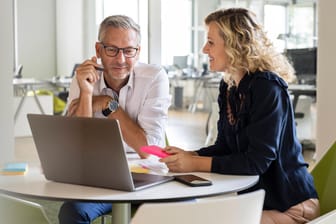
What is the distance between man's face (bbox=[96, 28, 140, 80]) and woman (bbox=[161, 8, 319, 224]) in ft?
1.46

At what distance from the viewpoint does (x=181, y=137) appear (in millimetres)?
8086

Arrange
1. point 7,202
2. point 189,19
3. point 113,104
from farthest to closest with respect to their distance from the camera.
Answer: point 189,19
point 113,104
point 7,202

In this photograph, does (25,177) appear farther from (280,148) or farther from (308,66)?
(308,66)

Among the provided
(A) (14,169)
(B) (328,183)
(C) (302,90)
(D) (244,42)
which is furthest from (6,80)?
(C) (302,90)

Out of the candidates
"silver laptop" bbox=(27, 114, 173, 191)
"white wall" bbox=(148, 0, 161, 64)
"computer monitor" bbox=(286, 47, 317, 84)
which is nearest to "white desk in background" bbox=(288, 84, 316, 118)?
"computer monitor" bbox=(286, 47, 317, 84)

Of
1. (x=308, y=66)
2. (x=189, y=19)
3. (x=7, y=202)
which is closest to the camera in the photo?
(x=7, y=202)

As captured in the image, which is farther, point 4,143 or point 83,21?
point 83,21

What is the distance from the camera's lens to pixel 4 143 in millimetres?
4699

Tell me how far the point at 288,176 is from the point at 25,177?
96cm

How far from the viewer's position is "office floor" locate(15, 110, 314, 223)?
20.2 feet

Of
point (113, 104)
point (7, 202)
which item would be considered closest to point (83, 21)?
point (113, 104)

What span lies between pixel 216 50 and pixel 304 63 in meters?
4.83

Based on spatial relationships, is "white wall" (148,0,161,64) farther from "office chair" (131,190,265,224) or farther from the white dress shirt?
"office chair" (131,190,265,224)

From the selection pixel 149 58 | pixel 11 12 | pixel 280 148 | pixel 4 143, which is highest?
pixel 11 12
